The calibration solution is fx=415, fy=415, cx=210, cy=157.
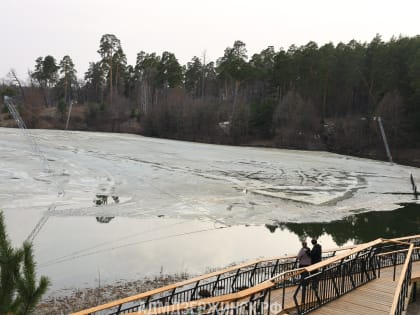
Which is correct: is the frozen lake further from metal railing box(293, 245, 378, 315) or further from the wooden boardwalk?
the wooden boardwalk

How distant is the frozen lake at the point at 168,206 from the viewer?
16.3 m

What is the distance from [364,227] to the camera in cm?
2303

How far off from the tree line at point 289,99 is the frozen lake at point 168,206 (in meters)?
20.3

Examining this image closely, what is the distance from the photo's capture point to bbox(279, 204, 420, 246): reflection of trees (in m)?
21.2

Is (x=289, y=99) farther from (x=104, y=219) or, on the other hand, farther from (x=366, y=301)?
(x=366, y=301)

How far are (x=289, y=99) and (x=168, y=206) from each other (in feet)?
172

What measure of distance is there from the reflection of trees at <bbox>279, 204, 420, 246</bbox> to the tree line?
37.4 metres

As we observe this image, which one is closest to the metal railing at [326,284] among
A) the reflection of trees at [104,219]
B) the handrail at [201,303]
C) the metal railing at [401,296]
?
the metal railing at [401,296]

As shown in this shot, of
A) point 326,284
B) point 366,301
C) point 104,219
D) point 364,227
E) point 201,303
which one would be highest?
point 201,303

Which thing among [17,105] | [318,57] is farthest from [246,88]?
[17,105]

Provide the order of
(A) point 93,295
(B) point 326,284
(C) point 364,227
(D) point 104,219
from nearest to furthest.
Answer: (B) point 326,284, (A) point 93,295, (D) point 104,219, (C) point 364,227

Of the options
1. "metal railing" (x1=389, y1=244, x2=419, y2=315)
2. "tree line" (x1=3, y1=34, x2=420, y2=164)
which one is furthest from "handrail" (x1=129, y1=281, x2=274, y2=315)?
"tree line" (x1=3, y1=34, x2=420, y2=164)

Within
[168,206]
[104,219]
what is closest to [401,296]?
[104,219]

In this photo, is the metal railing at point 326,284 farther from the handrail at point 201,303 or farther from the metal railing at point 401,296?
the handrail at point 201,303
